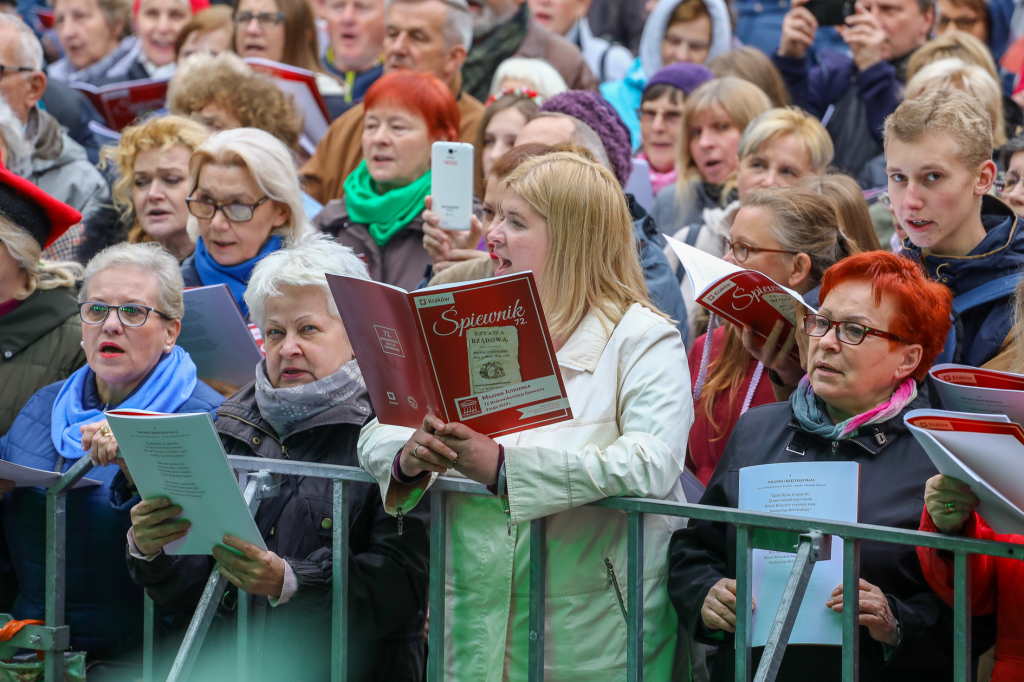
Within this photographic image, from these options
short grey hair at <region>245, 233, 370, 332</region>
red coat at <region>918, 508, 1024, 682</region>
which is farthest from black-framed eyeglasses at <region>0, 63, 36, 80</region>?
red coat at <region>918, 508, 1024, 682</region>

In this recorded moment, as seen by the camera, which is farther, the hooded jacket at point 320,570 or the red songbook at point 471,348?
the hooded jacket at point 320,570

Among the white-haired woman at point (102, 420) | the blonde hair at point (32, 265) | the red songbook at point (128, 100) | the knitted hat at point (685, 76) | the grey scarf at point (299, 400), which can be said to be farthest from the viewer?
the red songbook at point (128, 100)

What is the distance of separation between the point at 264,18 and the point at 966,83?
416cm

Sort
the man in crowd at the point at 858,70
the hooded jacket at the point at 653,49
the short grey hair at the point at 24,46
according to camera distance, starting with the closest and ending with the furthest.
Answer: the short grey hair at the point at 24,46, the man in crowd at the point at 858,70, the hooded jacket at the point at 653,49

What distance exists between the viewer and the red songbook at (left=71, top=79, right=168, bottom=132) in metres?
6.83

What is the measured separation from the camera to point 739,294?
129 inches

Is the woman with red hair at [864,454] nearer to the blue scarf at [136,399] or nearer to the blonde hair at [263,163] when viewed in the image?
the blue scarf at [136,399]

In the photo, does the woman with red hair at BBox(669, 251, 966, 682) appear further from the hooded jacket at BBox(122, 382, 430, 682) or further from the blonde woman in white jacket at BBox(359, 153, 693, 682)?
the hooded jacket at BBox(122, 382, 430, 682)

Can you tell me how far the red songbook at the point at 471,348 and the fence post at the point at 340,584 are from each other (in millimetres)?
447

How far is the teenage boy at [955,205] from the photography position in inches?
144

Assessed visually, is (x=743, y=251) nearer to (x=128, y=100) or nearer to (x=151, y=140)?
(x=151, y=140)

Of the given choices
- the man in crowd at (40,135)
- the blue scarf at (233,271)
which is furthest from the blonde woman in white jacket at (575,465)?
the man in crowd at (40,135)

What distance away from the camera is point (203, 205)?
4617mm

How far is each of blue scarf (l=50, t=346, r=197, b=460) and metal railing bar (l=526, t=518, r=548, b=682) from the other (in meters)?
1.48
